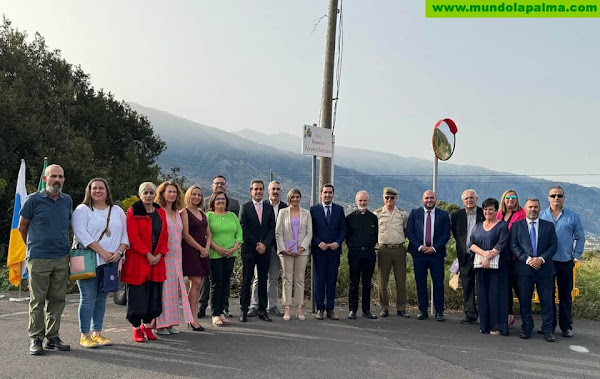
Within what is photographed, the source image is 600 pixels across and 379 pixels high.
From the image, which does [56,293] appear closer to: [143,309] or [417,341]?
[143,309]

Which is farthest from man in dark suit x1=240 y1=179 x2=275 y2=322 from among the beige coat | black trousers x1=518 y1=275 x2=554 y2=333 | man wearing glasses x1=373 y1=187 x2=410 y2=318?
black trousers x1=518 y1=275 x2=554 y2=333

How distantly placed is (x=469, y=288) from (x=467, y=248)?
61cm

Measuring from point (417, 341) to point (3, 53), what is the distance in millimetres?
17836

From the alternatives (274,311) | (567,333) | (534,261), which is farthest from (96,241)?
(567,333)

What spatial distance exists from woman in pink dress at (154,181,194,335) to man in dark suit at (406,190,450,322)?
3.54 m

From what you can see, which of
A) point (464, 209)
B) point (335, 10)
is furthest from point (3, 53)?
point (464, 209)

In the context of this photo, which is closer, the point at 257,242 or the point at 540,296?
the point at 540,296

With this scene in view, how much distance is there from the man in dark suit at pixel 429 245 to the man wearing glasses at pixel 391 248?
0.59ft

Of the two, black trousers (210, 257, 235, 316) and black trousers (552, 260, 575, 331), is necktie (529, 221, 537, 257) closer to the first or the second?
black trousers (552, 260, 575, 331)

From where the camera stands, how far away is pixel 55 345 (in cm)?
576

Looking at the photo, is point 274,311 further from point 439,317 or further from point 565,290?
point 565,290

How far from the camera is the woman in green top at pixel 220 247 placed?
7.12 meters

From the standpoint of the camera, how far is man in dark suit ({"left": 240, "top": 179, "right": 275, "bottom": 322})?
297 inches

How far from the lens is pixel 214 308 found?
718 cm
